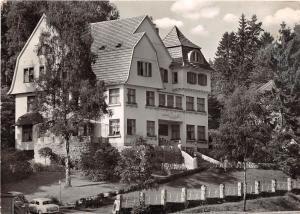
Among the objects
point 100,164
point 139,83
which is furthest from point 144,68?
point 100,164

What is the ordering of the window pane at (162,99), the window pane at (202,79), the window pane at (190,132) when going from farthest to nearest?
the window pane at (202,79) < the window pane at (190,132) < the window pane at (162,99)

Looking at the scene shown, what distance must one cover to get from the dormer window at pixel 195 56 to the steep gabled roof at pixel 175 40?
53 cm

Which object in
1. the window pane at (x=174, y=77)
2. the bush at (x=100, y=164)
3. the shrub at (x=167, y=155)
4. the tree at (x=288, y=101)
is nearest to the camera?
the bush at (x=100, y=164)

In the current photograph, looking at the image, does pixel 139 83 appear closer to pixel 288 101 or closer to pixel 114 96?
pixel 114 96

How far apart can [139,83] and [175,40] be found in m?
7.04

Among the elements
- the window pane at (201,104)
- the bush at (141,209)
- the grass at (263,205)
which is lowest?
the grass at (263,205)

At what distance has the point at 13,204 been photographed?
25953 millimetres

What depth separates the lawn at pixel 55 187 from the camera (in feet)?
110

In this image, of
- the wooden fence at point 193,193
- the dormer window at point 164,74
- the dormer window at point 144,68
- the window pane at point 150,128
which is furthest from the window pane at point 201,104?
the wooden fence at point 193,193

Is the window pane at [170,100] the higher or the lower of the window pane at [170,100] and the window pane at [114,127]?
the higher

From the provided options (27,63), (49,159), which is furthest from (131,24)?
(49,159)

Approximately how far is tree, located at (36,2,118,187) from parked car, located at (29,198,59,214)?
6044 millimetres

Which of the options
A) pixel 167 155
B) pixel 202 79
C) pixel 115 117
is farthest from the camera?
pixel 202 79

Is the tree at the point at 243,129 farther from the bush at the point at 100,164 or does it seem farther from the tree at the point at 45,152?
the tree at the point at 45,152
